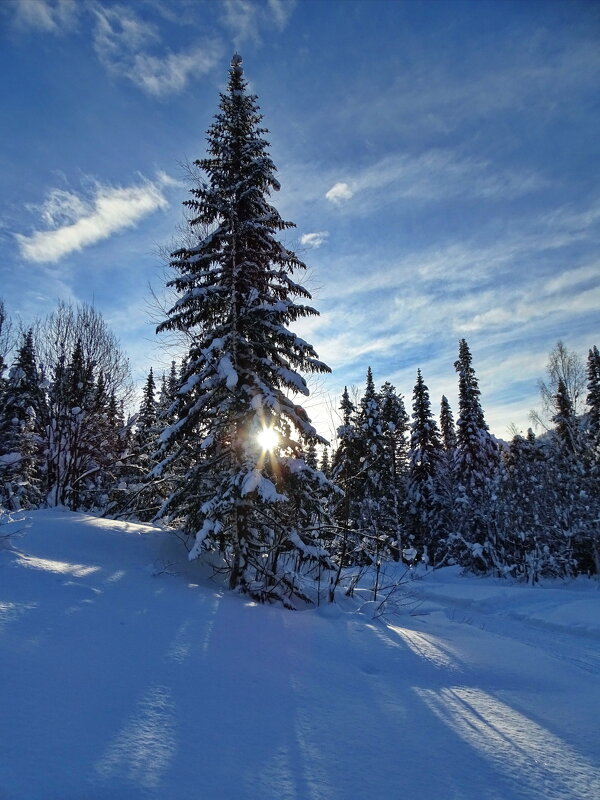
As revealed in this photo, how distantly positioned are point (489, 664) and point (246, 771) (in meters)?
3.94

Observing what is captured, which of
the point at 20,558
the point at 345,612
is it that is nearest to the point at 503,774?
the point at 345,612

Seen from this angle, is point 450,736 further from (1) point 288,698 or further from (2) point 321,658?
(2) point 321,658

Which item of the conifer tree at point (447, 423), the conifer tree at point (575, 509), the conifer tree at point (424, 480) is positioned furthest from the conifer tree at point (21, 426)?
the conifer tree at point (447, 423)

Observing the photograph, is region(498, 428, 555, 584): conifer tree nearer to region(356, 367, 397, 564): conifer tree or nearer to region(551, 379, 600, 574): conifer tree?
region(551, 379, 600, 574): conifer tree

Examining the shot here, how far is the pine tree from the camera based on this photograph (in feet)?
77.5

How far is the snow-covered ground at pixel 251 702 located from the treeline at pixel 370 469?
10.2 ft

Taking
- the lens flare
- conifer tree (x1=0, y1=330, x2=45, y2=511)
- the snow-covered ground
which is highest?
conifer tree (x1=0, y1=330, x2=45, y2=511)

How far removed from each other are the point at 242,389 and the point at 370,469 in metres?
18.9

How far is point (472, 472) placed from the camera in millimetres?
28281

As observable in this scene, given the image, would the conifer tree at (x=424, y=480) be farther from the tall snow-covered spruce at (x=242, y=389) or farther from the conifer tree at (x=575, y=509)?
the tall snow-covered spruce at (x=242, y=389)

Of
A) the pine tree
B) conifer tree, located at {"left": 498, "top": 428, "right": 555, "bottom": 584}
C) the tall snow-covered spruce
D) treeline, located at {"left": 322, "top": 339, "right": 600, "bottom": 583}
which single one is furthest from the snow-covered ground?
the pine tree

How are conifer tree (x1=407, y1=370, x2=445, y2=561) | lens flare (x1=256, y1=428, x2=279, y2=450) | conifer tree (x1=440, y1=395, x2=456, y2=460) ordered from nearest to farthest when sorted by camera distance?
lens flare (x1=256, y1=428, x2=279, y2=450), conifer tree (x1=407, y1=370, x2=445, y2=561), conifer tree (x1=440, y1=395, x2=456, y2=460)

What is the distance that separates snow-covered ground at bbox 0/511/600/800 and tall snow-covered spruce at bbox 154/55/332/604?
1.90 metres

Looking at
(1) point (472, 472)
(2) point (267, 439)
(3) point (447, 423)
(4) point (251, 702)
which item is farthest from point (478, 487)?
(4) point (251, 702)
